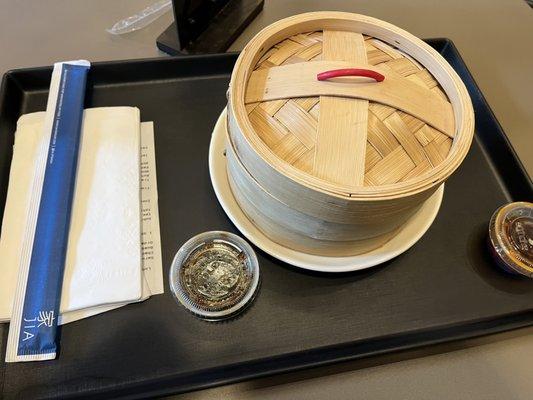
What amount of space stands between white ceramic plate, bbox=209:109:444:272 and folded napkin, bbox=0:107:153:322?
19 cm

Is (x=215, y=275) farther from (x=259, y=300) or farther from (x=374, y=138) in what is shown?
(x=374, y=138)

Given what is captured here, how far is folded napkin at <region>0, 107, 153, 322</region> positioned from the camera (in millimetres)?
743

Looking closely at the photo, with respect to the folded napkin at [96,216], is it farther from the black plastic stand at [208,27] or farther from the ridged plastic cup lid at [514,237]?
the ridged plastic cup lid at [514,237]

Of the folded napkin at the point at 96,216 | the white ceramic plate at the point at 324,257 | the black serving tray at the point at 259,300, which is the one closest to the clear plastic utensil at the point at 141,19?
the black serving tray at the point at 259,300

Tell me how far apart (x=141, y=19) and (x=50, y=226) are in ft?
2.33

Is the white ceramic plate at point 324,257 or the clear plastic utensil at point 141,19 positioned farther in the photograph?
the clear plastic utensil at point 141,19

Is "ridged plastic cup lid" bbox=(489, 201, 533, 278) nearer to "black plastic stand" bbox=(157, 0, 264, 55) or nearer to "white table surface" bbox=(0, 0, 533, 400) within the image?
"white table surface" bbox=(0, 0, 533, 400)

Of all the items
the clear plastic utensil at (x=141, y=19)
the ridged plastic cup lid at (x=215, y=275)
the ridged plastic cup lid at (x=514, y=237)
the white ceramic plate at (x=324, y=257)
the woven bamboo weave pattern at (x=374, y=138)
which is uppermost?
the woven bamboo weave pattern at (x=374, y=138)

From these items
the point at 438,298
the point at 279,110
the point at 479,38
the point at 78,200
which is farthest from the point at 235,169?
the point at 479,38

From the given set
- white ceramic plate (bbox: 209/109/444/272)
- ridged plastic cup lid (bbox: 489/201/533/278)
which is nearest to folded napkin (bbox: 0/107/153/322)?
white ceramic plate (bbox: 209/109/444/272)

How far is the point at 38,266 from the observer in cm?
74

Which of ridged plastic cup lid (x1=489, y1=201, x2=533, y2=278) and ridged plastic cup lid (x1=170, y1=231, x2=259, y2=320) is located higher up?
ridged plastic cup lid (x1=489, y1=201, x2=533, y2=278)

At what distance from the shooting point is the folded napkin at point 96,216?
743 millimetres

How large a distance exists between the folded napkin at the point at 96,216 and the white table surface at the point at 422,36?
0.25m
